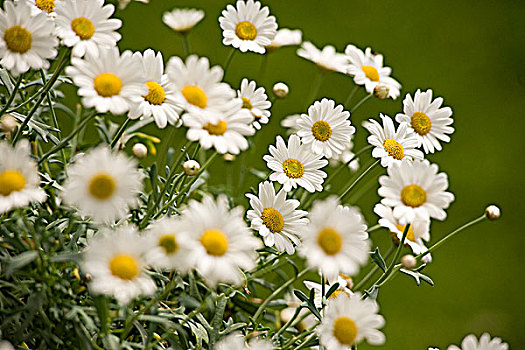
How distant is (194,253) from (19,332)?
Result: 0.56 feet

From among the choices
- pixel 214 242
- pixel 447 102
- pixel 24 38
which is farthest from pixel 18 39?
pixel 447 102

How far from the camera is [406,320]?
1.32 m

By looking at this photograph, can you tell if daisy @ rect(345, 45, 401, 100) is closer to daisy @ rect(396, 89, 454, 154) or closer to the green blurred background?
daisy @ rect(396, 89, 454, 154)

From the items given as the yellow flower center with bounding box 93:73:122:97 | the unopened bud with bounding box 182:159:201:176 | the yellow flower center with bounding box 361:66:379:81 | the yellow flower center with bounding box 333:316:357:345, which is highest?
the yellow flower center with bounding box 361:66:379:81

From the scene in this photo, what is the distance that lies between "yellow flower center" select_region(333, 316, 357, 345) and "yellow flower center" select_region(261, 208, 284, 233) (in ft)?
0.36

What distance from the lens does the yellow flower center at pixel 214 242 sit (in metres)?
0.42

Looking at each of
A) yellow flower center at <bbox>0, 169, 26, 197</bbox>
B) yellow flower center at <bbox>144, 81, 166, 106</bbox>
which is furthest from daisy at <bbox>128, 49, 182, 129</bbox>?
yellow flower center at <bbox>0, 169, 26, 197</bbox>

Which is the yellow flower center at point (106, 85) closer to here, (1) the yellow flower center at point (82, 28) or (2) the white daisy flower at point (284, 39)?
(1) the yellow flower center at point (82, 28)

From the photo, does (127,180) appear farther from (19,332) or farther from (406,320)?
(406,320)

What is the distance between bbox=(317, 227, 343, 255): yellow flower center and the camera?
0.46 metres

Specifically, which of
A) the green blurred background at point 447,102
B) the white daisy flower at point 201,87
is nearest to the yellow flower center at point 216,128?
the white daisy flower at point 201,87

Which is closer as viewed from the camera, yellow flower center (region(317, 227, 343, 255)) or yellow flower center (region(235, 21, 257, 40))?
yellow flower center (region(317, 227, 343, 255))

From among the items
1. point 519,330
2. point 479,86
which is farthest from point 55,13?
point 479,86

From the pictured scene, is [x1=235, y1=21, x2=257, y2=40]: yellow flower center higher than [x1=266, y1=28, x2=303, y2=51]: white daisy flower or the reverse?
the reverse
